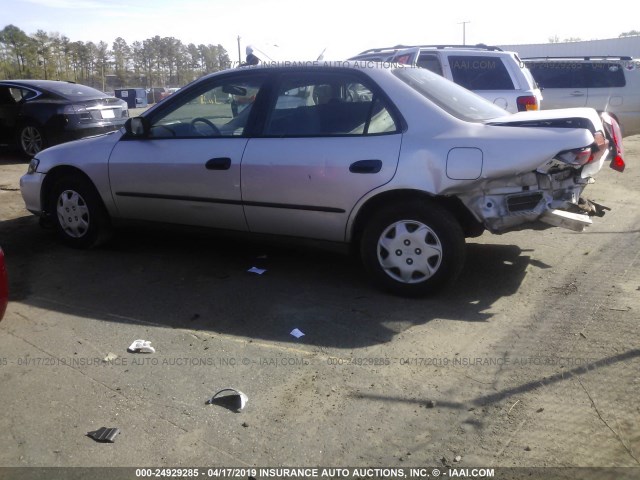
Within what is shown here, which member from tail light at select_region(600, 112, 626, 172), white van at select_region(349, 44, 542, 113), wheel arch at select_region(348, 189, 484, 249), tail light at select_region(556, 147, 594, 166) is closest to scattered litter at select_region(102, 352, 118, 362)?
wheel arch at select_region(348, 189, 484, 249)

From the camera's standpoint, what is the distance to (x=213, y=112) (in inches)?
210

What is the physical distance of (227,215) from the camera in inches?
202

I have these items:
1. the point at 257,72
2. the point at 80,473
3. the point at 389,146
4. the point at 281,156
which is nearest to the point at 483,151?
the point at 389,146

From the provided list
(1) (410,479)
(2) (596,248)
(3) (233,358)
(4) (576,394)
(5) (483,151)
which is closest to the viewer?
(1) (410,479)

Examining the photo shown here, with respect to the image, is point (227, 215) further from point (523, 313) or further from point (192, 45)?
point (192, 45)

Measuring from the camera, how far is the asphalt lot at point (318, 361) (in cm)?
296

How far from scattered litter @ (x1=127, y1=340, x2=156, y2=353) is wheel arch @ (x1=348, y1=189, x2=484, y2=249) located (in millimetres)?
1655

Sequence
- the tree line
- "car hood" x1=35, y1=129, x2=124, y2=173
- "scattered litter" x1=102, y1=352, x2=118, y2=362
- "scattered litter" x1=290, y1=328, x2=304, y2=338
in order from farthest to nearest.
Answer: the tree line < "car hood" x1=35, y1=129, x2=124, y2=173 < "scattered litter" x1=290, y1=328, x2=304, y2=338 < "scattered litter" x1=102, y1=352, x2=118, y2=362

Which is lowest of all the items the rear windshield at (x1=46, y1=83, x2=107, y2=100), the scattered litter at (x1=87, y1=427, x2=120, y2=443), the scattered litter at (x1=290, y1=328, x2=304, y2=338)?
the scattered litter at (x1=87, y1=427, x2=120, y2=443)

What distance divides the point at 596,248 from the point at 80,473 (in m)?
4.85

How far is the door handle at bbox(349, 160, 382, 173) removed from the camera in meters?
4.49

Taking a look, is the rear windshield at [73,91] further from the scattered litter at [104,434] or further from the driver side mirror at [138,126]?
→ the scattered litter at [104,434]

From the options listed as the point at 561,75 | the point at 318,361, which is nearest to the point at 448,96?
the point at 318,361

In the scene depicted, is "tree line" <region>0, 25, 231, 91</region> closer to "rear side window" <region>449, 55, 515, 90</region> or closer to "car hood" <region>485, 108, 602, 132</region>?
"rear side window" <region>449, 55, 515, 90</region>
